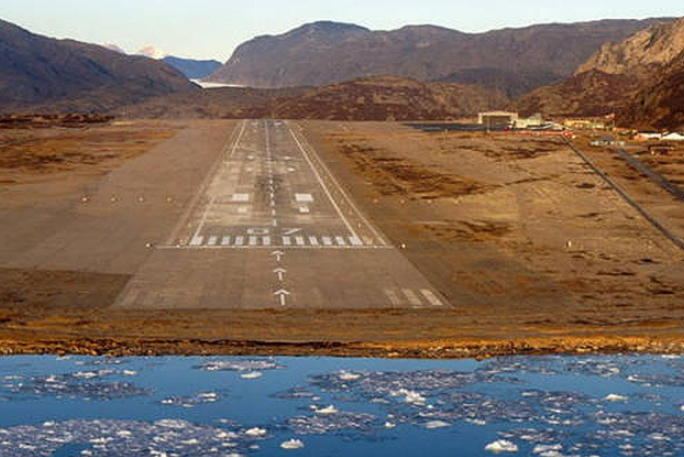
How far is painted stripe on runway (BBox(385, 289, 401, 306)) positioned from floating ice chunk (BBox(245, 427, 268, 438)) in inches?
896

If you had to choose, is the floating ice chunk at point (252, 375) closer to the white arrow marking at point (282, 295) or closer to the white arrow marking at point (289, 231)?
the white arrow marking at point (282, 295)

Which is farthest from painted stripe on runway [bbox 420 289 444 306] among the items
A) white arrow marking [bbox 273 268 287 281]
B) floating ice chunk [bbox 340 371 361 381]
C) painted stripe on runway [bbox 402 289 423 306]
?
floating ice chunk [bbox 340 371 361 381]

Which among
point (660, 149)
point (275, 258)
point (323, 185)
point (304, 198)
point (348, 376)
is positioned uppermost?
point (660, 149)

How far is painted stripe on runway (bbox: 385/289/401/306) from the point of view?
60.2 metres

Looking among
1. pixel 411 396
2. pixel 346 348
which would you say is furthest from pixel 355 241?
pixel 411 396

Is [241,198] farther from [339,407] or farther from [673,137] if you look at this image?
[673,137]

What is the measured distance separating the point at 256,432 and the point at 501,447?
888 centimetres

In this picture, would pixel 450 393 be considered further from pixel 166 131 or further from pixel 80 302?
pixel 166 131

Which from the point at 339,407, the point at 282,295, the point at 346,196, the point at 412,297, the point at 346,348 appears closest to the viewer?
the point at 339,407

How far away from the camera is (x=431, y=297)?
62.2 m

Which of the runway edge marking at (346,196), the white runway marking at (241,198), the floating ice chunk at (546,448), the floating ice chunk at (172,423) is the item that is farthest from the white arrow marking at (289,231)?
the floating ice chunk at (546,448)

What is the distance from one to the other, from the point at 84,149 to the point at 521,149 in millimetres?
64896

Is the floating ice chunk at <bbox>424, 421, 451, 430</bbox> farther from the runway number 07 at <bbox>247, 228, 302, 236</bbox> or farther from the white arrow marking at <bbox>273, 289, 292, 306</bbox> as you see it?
the runway number 07 at <bbox>247, 228, 302, 236</bbox>

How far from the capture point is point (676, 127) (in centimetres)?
18462
